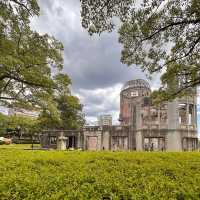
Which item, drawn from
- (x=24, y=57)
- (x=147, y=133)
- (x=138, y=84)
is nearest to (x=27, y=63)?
(x=24, y=57)

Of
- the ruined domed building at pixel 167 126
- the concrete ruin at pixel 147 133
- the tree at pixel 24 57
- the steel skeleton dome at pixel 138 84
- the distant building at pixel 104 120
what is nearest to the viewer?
the tree at pixel 24 57

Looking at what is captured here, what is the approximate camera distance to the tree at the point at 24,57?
955cm

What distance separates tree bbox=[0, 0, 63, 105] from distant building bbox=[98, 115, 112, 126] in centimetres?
2560

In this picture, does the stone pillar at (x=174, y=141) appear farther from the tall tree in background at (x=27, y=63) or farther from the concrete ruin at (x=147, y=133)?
the tall tree in background at (x=27, y=63)

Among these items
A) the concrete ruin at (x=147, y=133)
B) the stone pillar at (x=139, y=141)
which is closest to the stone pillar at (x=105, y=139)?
the concrete ruin at (x=147, y=133)

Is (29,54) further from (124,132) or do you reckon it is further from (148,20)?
(124,132)

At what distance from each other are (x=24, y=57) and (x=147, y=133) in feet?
88.8

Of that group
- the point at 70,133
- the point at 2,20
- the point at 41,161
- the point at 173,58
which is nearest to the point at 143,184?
the point at 41,161

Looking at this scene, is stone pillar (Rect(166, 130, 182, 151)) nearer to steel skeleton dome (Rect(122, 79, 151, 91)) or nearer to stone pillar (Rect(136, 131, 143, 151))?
stone pillar (Rect(136, 131, 143, 151))

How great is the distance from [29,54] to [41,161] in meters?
7.59

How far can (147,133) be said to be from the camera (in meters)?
35.4

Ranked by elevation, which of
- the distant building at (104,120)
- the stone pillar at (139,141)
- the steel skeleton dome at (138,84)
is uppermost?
the steel skeleton dome at (138,84)

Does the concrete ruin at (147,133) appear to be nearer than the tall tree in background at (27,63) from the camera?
No

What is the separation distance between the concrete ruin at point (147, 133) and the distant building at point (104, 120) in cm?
148
